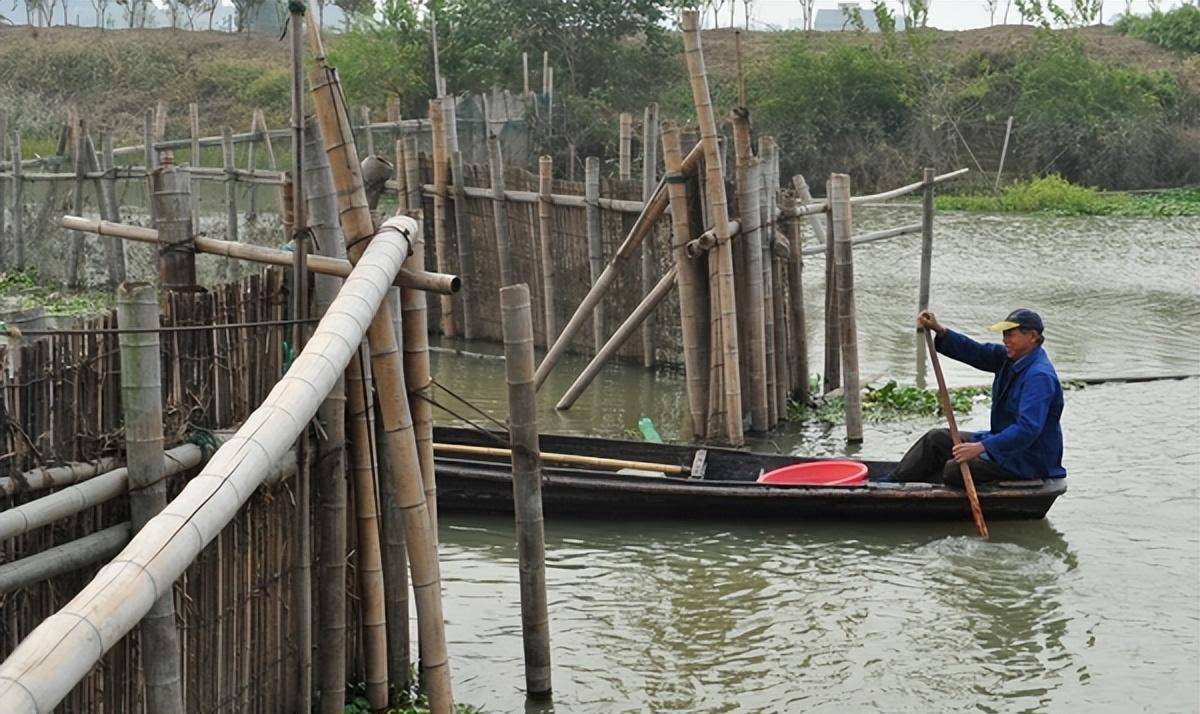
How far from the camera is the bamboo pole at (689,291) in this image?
10.3m

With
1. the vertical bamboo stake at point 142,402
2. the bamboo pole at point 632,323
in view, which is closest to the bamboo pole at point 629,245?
the bamboo pole at point 632,323

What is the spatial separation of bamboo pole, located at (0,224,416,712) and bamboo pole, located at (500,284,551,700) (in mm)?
1173

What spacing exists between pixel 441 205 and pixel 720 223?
5.22m

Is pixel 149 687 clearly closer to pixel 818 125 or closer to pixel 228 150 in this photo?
pixel 228 150

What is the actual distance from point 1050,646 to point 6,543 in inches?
209

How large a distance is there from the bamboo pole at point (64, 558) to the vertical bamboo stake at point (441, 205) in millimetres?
9983

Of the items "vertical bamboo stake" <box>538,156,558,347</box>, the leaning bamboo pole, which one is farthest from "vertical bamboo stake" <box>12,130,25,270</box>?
the leaning bamboo pole

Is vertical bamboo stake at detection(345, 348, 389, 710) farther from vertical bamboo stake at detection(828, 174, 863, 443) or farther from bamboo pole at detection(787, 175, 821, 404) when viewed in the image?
bamboo pole at detection(787, 175, 821, 404)

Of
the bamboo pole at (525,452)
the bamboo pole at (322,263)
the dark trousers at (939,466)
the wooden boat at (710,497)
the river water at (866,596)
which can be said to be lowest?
the river water at (866,596)

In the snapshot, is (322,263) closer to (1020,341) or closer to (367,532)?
(367,532)

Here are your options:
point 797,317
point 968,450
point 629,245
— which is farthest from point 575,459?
point 797,317

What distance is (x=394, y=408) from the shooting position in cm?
512

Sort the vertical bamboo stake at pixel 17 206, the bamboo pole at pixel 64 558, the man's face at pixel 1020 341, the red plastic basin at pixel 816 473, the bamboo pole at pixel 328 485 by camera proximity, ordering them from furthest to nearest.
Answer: the vertical bamboo stake at pixel 17 206, the red plastic basin at pixel 816 473, the man's face at pixel 1020 341, the bamboo pole at pixel 328 485, the bamboo pole at pixel 64 558

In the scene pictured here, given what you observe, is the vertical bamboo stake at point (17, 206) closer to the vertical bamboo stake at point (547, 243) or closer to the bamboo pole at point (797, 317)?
the vertical bamboo stake at point (547, 243)
